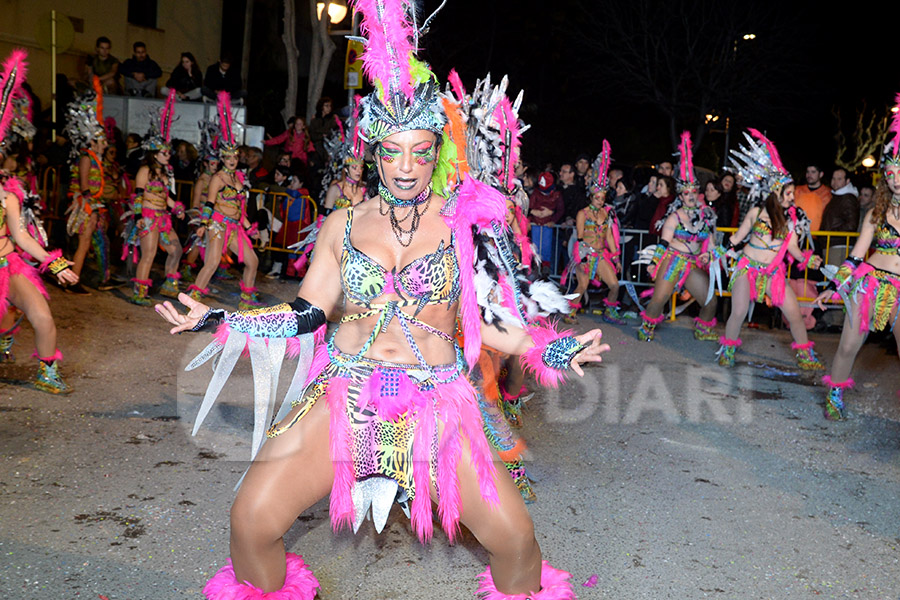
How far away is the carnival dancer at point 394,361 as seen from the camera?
115 inches

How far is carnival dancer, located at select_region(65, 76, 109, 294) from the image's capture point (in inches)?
400

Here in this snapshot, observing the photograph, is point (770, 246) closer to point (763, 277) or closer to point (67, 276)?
point (763, 277)

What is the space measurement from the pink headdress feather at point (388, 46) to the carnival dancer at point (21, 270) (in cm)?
369

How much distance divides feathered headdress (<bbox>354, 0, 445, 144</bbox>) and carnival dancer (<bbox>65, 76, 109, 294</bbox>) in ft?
26.2

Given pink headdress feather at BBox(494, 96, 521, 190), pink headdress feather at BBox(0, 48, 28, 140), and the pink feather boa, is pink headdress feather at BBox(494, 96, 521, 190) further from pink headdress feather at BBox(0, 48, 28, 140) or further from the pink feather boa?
pink headdress feather at BBox(0, 48, 28, 140)

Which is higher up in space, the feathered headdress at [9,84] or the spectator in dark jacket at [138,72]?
the spectator in dark jacket at [138,72]

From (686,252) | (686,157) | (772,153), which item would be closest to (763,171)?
(772,153)

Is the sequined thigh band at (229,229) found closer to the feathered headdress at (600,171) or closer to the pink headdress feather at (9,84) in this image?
the pink headdress feather at (9,84)

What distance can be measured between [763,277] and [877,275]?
70.2 inches

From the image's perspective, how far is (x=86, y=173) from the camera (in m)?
10.2

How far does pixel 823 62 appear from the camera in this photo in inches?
1025

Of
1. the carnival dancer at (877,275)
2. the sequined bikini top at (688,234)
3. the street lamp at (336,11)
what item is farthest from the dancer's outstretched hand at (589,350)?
the street lamp at (336,11)

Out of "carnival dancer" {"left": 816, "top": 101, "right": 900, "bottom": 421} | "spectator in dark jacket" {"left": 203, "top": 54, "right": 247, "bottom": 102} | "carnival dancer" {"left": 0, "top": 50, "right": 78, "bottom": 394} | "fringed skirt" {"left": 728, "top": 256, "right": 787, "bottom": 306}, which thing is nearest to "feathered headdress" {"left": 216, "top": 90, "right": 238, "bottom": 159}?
"carnival dancer" {"left": 0, "top": 50, "right": 78, "bottom": 394}

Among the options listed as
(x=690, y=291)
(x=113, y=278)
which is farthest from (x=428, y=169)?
(x=113, y=278)
